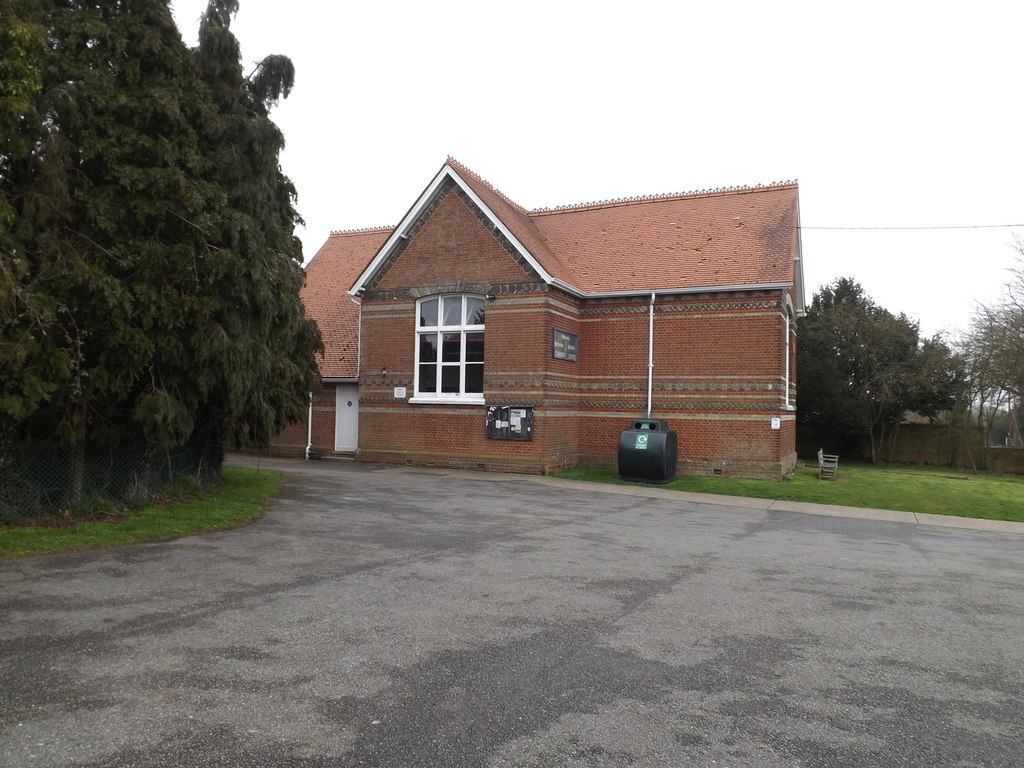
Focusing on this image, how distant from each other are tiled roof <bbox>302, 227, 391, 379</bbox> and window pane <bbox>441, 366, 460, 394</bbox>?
10.0 feet

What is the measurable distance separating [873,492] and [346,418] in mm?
14569

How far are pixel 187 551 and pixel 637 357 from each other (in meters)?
14.1

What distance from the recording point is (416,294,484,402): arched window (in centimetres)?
2108

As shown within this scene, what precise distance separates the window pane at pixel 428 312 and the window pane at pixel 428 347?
357 mm

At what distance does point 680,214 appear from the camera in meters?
23.4

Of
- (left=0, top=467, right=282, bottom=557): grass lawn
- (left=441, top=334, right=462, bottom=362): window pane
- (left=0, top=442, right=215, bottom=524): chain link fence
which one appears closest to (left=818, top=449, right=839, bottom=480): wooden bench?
(left=441, top=334, right=462, bottom=362): window pane

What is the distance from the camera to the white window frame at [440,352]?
824 inches

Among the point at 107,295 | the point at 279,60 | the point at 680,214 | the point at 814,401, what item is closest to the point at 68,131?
the point at 107,295

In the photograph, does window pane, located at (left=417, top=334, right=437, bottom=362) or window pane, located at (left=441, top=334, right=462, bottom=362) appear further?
window pane, located at (left=417, top=334, right=437, bottom=362)

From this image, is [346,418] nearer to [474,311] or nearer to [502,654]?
[474,311]

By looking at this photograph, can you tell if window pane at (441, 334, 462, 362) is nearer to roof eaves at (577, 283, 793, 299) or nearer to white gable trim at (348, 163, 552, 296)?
white gable trim at (348, 163, 552, 296)

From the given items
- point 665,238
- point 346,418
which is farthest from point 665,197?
point 346,418

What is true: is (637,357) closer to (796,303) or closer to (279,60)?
(796,303)

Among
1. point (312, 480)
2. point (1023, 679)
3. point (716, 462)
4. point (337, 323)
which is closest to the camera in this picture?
point (1023, 679)
